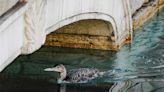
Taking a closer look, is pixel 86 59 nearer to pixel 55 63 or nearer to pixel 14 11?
pixel 55 63

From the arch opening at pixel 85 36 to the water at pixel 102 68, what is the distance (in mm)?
198

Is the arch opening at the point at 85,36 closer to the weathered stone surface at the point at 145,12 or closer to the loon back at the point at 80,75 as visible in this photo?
the loon back at the point at 80,75

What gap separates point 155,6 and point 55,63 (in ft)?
31.2

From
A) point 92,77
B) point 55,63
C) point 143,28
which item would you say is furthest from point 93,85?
point 143,28

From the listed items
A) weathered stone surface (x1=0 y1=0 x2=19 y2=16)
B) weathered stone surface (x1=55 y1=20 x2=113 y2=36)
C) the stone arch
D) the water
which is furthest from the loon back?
weathered stone surface (x1=0 y1=0 x2=19 y2=16)

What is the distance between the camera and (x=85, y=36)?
1620 cm

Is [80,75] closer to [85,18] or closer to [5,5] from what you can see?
[85,18]

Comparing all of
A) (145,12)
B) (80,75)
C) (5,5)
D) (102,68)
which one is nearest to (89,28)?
(102,68)

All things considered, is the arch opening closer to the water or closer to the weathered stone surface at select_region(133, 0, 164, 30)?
the water

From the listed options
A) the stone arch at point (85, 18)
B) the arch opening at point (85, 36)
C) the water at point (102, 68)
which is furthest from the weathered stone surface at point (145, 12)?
the stone arch at point (85, 18)

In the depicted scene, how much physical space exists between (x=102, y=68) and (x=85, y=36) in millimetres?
1882

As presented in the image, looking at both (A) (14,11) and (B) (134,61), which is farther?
(B) (134,61)

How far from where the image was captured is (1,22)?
7262mm

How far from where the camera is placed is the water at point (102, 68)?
12.1 meters
